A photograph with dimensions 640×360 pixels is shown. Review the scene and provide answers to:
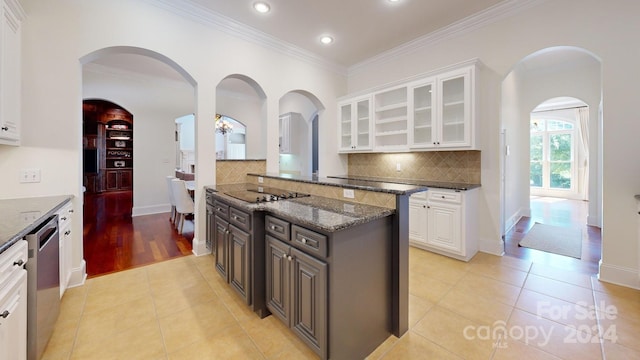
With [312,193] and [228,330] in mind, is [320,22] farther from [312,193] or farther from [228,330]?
[228,330]

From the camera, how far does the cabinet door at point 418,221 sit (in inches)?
138

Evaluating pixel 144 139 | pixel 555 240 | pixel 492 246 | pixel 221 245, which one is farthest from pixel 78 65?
pixel 555 240

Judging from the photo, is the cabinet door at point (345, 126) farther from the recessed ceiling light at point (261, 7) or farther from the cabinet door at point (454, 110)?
the recessed ceiling light at point (261, 7)

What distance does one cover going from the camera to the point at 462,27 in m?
3.60

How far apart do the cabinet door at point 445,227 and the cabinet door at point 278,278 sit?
2370 millimetres

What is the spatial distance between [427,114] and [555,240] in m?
2.76

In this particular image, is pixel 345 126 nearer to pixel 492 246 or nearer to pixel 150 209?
pixel 492 246

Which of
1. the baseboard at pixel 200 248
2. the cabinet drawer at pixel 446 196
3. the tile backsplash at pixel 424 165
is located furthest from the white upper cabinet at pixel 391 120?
the baseboard at pixel 200 248

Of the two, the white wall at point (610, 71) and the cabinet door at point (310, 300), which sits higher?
the white wall at point (610, 71)

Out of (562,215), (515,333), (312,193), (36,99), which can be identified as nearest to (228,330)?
(312,193)

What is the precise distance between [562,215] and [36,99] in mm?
8738

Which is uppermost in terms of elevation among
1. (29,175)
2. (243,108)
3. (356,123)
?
(243,108)

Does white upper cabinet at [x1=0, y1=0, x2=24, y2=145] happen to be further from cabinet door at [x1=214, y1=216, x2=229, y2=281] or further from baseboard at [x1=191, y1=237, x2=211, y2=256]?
baseboard at [x1=191, y1=237, x2=211, y2=256]

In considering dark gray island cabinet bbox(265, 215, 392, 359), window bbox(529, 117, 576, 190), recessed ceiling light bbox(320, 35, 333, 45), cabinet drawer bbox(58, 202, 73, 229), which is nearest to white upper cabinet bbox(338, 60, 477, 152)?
recessed ceiling light bbox(320, 35, 333, 45)
